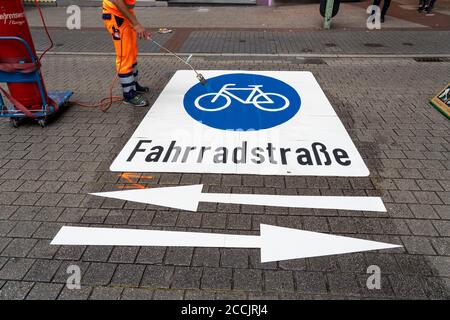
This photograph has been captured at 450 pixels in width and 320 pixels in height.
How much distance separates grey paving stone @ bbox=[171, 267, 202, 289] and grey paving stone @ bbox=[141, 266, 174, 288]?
0.15 feet

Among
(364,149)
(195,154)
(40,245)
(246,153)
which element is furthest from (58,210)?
(364,149)

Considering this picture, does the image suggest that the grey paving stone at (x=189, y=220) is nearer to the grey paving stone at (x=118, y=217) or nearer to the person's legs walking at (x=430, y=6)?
the grey paving stone at (x=118, y=217)

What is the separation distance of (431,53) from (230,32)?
5.93 meters

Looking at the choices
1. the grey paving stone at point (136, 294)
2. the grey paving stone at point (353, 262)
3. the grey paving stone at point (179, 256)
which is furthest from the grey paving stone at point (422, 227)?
the grey paving stone at point (136, 294)

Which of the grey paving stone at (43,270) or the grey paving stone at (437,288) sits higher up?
the grey paving stone at (437,288)

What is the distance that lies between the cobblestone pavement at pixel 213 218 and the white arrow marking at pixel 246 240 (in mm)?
70

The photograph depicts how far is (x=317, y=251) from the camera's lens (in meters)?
2.89

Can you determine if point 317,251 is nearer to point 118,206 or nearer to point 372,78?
point 118,206

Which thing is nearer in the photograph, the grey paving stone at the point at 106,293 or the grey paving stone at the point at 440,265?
the grey paving stone at the point at 106,293

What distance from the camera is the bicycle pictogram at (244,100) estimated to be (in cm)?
548

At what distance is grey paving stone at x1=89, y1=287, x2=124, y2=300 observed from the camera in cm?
252

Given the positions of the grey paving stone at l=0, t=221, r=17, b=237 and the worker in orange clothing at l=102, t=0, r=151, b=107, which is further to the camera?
the worker in orange clothing at l=102, t=0, r=151, b=107

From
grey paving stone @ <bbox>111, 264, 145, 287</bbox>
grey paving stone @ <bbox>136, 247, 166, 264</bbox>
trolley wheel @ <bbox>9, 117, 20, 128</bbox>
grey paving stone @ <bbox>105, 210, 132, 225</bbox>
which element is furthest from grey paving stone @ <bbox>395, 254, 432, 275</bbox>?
trolley wheel @ <bbox>9, 117, 20, 128</bbox>

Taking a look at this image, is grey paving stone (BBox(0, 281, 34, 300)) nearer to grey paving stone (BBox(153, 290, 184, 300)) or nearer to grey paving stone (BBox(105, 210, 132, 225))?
grey paving stone (BBox(105, 210, 132, 225))
